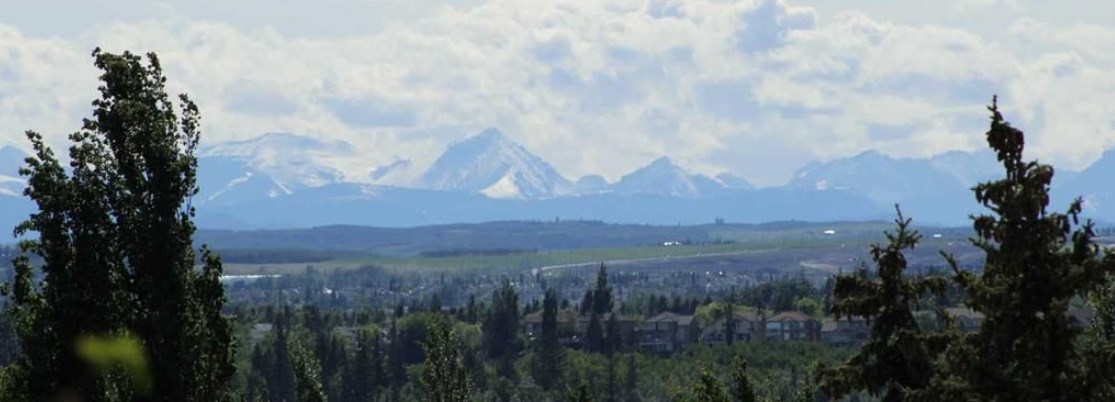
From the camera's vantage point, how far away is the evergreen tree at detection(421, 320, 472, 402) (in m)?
82.6

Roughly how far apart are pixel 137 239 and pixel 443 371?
5043cm

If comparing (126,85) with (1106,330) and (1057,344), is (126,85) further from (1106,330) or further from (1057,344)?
(1106,330)

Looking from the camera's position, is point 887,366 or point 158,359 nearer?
point 887,366

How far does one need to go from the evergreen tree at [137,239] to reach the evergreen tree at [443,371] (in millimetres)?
47432

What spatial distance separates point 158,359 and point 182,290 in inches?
48.5

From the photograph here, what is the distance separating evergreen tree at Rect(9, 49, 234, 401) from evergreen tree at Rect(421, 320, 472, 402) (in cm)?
4743

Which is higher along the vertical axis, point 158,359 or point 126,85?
point 126,85

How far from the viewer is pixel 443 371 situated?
83250 mm

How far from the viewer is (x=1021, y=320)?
22.6 metres

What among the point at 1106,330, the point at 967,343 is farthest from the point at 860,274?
the point at 1106,330

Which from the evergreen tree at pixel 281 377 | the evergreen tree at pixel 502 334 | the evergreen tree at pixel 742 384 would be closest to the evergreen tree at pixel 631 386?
the evergreen tree at pixel 281 377

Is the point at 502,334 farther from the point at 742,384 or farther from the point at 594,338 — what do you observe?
A: the point at 742,384

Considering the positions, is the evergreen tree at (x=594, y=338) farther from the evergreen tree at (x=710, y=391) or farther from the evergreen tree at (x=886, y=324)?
the evergreen tree at (x=886, y=324)

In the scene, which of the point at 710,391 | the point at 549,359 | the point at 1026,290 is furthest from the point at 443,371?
the point at 549,359
